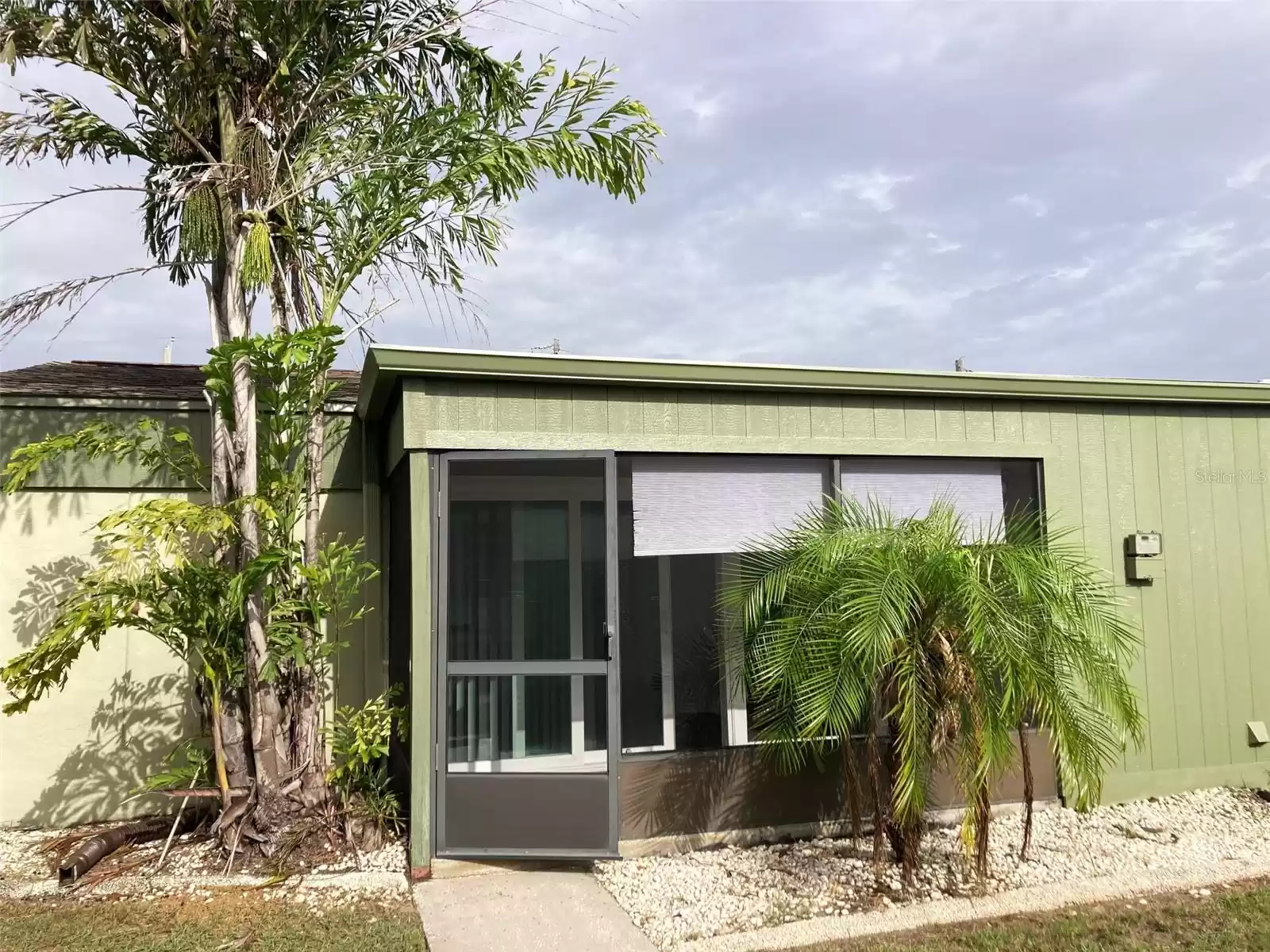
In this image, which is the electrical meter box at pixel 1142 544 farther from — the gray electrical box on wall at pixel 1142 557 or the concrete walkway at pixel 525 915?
the concrete walkway at pixel 525 915

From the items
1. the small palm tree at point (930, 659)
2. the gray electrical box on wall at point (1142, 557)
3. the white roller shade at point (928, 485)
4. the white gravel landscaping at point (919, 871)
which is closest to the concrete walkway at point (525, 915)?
the white gravel landscaping at point (919, 871)

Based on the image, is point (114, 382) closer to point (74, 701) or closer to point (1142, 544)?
point (74, 701)

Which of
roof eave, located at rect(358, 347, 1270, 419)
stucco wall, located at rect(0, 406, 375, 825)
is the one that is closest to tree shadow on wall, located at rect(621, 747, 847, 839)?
roof eave, located at rect(358, 347, 1270, 419)

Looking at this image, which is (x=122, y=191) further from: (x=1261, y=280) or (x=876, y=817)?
(x=1261, y=280)

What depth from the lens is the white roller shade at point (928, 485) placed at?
5602 millimetres

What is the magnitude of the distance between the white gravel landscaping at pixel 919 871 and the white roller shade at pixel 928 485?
1.82m

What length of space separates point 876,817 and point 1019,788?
1.82 m

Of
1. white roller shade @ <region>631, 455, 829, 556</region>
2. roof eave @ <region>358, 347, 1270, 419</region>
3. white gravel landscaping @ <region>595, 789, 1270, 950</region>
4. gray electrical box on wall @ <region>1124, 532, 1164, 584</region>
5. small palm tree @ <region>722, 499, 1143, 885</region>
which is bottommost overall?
white gravel landscaping @ <region>595, 789, 1270, 950</region>

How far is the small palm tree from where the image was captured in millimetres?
4020

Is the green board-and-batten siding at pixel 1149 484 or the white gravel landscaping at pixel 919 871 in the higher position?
the green board-and-batten siding at pixel 1149 484

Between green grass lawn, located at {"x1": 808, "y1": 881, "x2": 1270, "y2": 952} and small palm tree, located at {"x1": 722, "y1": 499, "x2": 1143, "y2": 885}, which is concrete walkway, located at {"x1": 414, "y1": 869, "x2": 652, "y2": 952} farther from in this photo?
small palm tree, located at {"x1": 722, "y1": 499, "x2": 1143, "y2": 885}

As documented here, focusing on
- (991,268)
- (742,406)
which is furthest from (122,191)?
(991,268)

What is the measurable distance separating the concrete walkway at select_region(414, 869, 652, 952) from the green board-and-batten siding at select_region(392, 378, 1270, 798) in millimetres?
2281

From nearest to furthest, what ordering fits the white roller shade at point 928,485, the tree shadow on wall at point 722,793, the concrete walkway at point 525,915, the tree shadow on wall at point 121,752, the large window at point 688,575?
the concrete walkway at point 525,915, the tree shadow on wall at point 722,793, the large window at point 688,575, the white roller shade at point 928,485, the tree shadow on wall at point 121,752
